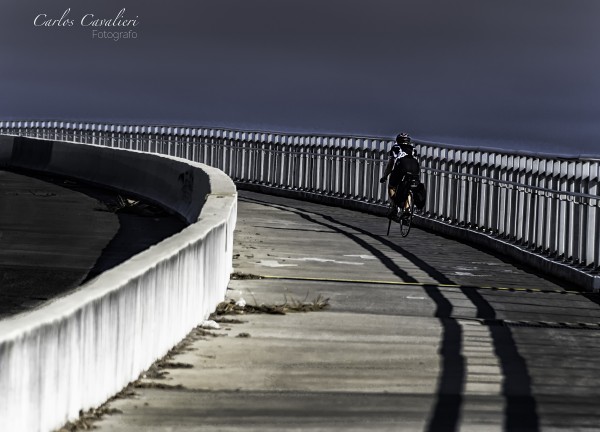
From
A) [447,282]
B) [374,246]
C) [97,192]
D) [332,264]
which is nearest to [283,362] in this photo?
[447,282]

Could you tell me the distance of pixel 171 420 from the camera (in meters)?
9.05

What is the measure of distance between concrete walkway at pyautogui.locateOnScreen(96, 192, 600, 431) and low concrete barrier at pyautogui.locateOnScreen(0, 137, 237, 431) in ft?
0.73

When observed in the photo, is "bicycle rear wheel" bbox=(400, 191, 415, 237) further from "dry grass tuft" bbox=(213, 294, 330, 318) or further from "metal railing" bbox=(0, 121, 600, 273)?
"dry grass tuft" bbox=(213, 294, 330, 318)

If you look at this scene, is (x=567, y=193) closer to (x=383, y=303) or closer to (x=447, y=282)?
(x=447, y=282)

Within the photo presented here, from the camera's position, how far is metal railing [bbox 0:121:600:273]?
791 inches

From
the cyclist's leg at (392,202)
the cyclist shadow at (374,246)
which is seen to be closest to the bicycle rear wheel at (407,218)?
the cyclist's leg at (392,202)

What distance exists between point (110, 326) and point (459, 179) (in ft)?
61.0

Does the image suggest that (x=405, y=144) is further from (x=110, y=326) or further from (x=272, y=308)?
(x=110, y=326)

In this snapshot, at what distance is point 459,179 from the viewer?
89.4 feet

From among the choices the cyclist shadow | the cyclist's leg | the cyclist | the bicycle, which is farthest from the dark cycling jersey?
the cyclist shadow

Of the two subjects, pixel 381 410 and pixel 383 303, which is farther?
pixel 383 303

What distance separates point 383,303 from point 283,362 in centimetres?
446

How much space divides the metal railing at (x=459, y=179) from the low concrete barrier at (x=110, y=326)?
5.00 metres

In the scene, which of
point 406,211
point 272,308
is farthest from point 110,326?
point 406,211
